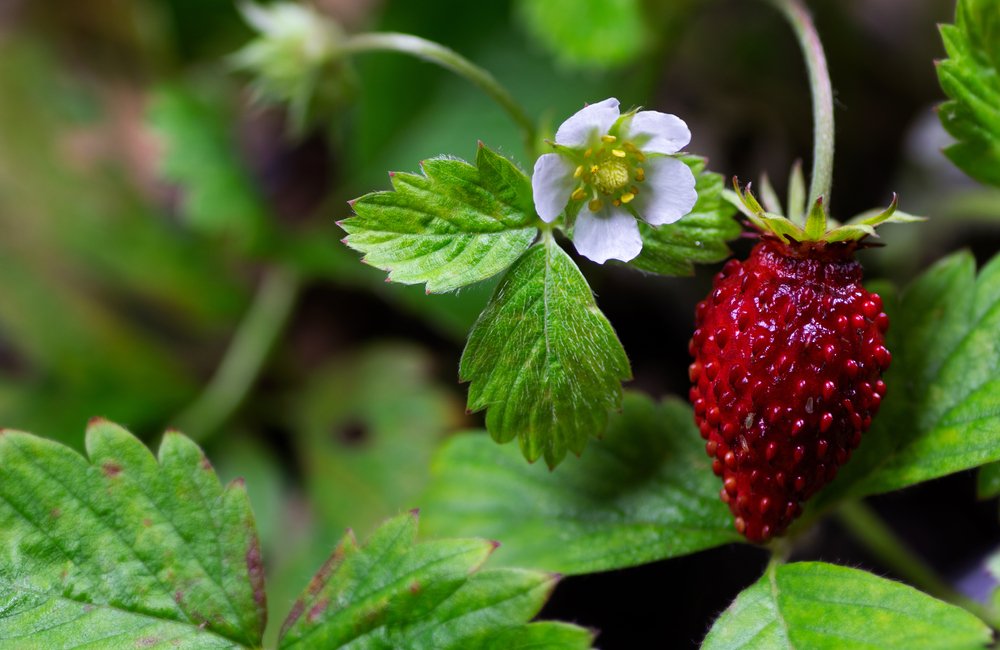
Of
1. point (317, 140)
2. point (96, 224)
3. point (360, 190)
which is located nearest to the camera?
point (96, 224)

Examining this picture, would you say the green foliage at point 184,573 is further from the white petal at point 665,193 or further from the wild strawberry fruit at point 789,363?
the white petal at point 665,193

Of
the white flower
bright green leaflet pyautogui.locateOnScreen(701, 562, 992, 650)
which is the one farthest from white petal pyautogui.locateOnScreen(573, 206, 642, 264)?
bright green leaflet pyautogui.locateOnScreen(701, 562, 992, 650)

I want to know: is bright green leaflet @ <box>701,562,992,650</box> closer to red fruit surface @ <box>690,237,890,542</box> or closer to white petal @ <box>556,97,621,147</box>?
red fruit surface @ <box>690,237,890,542</box>

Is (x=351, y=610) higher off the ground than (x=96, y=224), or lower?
lower

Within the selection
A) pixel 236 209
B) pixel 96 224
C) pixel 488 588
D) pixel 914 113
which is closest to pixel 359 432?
pixel 236 209

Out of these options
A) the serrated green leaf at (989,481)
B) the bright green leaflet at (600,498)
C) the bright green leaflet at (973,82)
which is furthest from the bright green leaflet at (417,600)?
the bright green leaflet at (973,82)

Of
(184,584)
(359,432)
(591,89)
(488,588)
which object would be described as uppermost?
(591,89)

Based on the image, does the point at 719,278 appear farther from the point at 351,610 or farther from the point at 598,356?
the point at 351,610

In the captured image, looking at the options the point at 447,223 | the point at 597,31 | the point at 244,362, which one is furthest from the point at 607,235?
the point at 244,362

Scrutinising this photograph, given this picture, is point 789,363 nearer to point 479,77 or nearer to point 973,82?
point 973,82
